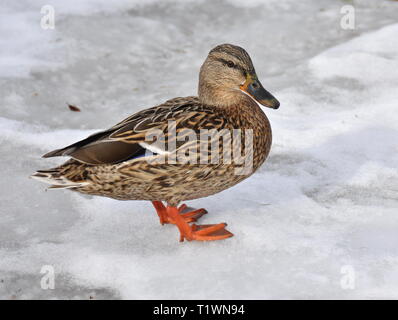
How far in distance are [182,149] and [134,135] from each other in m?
0.32

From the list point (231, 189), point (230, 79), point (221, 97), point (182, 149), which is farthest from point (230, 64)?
point (231, 189)

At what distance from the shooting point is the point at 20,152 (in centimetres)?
535

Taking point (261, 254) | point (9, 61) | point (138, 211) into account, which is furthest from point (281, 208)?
point (9, 61)

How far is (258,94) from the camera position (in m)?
4.25

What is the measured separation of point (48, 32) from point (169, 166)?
13.4ft

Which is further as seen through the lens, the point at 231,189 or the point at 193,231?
the point at 231,189

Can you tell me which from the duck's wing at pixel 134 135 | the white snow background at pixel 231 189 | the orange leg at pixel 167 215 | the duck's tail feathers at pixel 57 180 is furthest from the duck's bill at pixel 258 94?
the duck's tail feathers at pixel 57 180

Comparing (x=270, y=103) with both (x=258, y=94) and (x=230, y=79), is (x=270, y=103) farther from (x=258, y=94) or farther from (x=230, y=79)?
(x=230, y=79)

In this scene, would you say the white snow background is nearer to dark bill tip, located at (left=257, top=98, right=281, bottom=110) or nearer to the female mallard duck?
the female mallard duck

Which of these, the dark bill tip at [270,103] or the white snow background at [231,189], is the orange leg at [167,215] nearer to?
the white snow background at [231,189]

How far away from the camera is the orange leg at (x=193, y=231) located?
420cm

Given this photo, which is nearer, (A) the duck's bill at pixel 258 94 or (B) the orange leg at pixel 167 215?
(A) the duck's bill at pixel 258 94

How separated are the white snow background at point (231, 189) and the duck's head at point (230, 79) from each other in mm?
827

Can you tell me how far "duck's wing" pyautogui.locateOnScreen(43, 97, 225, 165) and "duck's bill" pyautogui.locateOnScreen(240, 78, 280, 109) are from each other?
0.28m
